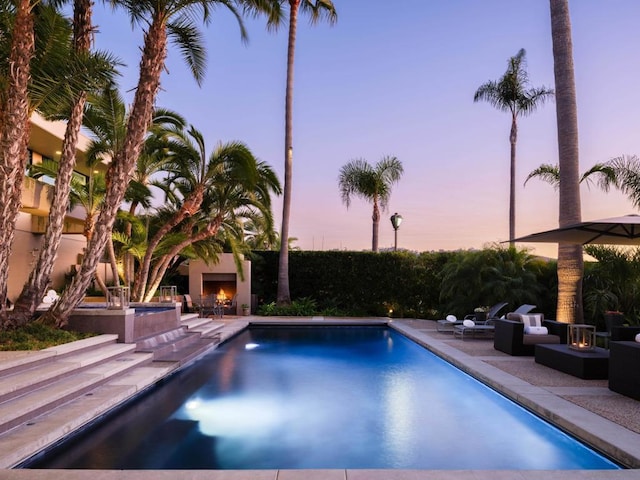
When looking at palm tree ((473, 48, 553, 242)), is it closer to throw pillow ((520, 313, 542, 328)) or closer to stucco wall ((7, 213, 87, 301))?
throw pillow ((520, 313, 542, 328))

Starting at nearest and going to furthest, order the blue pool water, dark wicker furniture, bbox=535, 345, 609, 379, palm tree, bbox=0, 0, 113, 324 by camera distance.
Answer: the blue pool water → dark wicker furniture, bbox=535, 345, 609, 379 → palm tree, bbox=0, 0, 113, 324

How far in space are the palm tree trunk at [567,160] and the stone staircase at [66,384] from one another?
857 centimetres

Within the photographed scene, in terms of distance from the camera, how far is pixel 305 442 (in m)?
5.04

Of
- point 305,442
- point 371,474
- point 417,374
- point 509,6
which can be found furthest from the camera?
point 509,6

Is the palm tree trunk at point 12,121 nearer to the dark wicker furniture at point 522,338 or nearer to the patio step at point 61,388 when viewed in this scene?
the patio step at point 61,388

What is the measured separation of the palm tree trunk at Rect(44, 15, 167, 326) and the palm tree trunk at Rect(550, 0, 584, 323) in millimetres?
8707

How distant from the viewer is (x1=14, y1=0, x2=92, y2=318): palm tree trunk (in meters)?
8.32

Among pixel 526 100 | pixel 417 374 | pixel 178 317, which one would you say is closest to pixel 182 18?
pixel 178 317

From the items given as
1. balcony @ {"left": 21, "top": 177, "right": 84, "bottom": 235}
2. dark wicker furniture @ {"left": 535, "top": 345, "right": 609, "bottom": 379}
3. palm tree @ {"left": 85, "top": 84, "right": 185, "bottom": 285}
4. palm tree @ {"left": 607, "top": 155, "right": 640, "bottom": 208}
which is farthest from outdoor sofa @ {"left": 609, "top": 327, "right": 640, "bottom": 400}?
balcony @ {"left": 21, "top": 177, "right": 84, "bottom": 235}

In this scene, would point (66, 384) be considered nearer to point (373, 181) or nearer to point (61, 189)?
point (61, 189)

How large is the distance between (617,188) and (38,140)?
20.2 meters

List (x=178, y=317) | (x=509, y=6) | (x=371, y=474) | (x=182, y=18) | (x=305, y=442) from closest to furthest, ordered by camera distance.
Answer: (x=371, y=474)
(x=305, y=442)
(x=182, y=18)
(x=178, y=317)
(x=509, y=6)

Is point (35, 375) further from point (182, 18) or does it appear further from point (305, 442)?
point (182, 18)

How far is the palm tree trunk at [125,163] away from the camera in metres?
8.34
